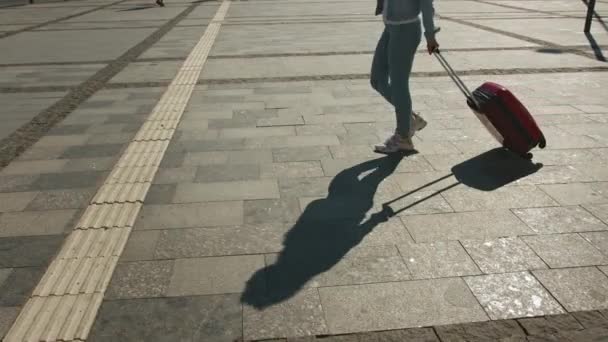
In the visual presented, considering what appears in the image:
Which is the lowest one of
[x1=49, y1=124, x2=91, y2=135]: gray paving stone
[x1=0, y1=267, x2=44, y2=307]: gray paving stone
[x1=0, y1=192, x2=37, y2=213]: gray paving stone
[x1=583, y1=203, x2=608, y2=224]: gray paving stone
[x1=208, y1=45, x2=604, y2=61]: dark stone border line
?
[x1=208, y1=45, x2=604, y2=61]: dark stone border line

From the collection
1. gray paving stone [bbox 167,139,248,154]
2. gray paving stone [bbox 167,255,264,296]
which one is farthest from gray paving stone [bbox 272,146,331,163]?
gray paving stone [bbox 167,255,264,296]

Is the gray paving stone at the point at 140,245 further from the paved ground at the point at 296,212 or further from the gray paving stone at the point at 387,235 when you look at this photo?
the gray paving stone at the point at 387,235

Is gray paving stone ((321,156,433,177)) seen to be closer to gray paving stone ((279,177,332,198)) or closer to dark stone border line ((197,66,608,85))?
gray paving stone ((279,177,332,198))

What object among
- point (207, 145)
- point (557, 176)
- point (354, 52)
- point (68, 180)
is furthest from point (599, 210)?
point (354, 52)

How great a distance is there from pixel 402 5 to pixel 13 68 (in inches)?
317

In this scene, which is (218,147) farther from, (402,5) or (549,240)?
(549,240)

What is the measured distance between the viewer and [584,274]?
9.35 feet

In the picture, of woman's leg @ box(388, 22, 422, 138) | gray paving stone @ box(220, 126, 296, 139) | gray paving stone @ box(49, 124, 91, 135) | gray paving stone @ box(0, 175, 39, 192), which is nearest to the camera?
gray paving stone @ box(0, 175, 39, 192)

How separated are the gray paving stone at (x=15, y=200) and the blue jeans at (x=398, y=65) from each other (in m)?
3.17

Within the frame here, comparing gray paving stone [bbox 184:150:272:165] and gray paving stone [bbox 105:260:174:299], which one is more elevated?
gray paving stone [bbox 105:260:174:299]

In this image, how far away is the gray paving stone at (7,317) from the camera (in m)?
2.51

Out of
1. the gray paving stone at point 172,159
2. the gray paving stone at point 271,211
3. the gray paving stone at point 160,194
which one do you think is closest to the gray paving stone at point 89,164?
the gray paving stone at point 172,159

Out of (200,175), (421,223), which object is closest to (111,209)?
(200,175)

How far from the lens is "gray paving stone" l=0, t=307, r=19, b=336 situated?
8.22 feet
